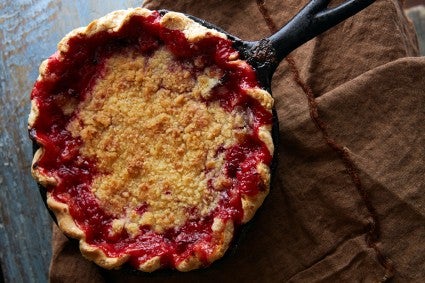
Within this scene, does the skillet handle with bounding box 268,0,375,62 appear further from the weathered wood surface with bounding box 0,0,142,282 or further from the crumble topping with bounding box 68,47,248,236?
the weathered wood surface with bounding box 0,0,142,282

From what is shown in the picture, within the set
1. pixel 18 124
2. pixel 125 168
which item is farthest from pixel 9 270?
pixel 125 168

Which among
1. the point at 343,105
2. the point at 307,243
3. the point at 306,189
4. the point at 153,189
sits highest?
the point at 153,189

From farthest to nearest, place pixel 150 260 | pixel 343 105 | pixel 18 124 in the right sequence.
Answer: pixel 18 124, pixel 343 105, pixel 150 260

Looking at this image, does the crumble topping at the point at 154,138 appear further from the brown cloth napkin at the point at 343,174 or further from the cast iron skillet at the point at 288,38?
the brown cloth napkin at the point at 343,174

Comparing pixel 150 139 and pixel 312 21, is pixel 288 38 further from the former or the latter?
pixel 150 139

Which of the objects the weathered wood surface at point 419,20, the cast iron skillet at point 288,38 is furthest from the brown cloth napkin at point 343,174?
the weathered wood surface at point 419,20

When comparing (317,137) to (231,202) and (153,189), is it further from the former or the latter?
(153,189)

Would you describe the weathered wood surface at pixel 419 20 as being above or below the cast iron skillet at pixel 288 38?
below
